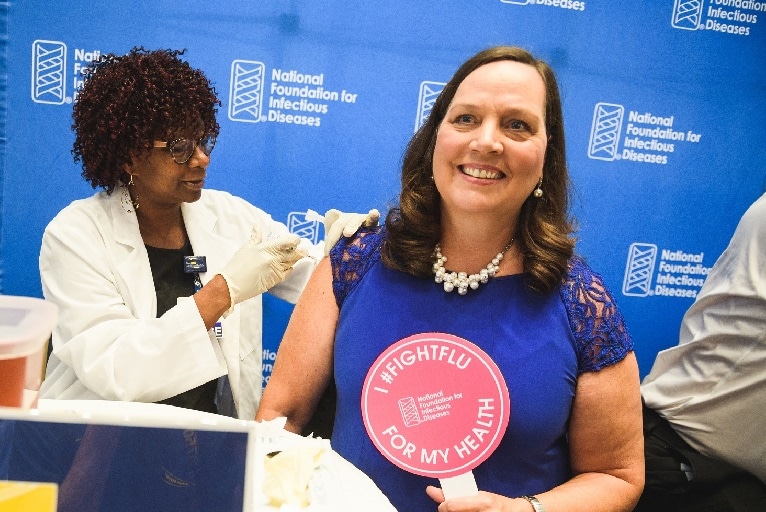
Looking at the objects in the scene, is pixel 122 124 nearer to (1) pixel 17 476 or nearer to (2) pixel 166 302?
(2) pixel 166 302

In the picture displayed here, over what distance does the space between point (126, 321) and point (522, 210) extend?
44.0 inches

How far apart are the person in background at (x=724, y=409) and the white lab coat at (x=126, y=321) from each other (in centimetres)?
122

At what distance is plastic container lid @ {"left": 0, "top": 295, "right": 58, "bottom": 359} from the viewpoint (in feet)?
2.03

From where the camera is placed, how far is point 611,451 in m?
1.46

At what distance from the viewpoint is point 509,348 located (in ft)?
4.63

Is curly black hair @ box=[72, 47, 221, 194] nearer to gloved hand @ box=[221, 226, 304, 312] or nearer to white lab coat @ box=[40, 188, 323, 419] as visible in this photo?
white lab coat @ box=[40, 188, 323, 419]

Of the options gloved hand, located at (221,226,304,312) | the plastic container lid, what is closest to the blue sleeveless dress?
gloved hand, located at (221,226,304,312)

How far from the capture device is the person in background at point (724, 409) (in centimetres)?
191

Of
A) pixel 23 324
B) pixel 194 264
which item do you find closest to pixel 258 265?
pixel 194 264

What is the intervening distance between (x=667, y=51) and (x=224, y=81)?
71.2 inches

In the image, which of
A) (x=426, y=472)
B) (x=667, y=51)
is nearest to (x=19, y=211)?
(x=426, y=472)

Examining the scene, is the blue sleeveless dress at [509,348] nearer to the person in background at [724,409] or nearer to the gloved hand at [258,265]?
the gloved hand at [258,265]

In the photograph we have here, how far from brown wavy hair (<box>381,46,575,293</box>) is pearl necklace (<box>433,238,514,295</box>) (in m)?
0.03

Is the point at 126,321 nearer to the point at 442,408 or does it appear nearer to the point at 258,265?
the point at 258,265
